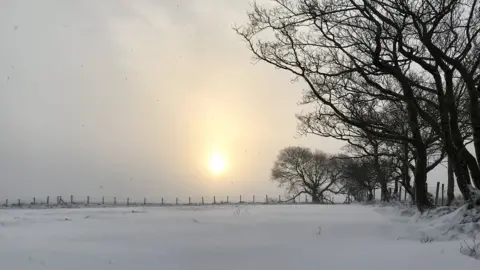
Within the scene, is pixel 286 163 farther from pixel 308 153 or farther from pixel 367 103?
pixel 367 103

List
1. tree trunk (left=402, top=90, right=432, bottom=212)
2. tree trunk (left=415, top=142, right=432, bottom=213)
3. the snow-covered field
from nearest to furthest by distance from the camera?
1. the snow-covered field
2. tree trunk (left=402, top=90, right=432, bottom=212)
3. tree trunk (left=415, top=142, right=432, bottom=213)

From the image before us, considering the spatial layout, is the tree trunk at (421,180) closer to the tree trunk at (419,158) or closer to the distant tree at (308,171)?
the tree trunk at (419,158)

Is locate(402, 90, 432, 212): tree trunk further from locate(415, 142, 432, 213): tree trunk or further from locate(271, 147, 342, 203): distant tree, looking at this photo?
locate(271, 147, 342, 203): distant tree

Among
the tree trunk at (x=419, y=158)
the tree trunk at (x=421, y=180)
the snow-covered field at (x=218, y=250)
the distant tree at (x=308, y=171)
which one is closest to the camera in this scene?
the snow-covered field at (x=218, y=250)

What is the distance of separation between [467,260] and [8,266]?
582cm

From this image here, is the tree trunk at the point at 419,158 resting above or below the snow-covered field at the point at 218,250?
above

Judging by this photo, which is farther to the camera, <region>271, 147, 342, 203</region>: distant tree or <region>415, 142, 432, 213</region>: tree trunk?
<region>271, 147, 342, 203</region>: distant tree

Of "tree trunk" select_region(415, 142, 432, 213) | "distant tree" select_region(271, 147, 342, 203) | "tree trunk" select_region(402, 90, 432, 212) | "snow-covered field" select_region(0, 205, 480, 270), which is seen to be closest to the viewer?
"snow-covered field" select_region(0, 205, 480, 270)

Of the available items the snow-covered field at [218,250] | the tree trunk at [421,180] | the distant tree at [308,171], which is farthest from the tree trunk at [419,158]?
the distant tree at [308,171]

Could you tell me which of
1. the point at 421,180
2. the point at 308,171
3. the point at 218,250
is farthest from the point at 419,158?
the point at 308,171

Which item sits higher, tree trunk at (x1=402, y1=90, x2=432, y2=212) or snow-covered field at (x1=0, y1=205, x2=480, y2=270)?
tree trunk at (x1=402, y1=90, x2=432, y2=212)

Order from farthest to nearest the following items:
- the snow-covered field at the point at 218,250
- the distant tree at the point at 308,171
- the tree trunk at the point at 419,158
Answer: the distant tree at the point at 308,171 < the tree trunk at the point at 419,158 < the snow-covered field at the point at 218,250

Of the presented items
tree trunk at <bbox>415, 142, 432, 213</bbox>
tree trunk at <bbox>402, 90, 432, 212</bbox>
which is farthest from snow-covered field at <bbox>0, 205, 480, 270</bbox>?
tree trunk at <bbox>415, 142, 432, 213</bbox>

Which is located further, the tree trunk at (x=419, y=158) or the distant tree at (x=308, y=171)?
the distant tree at (x=308, y=171)
